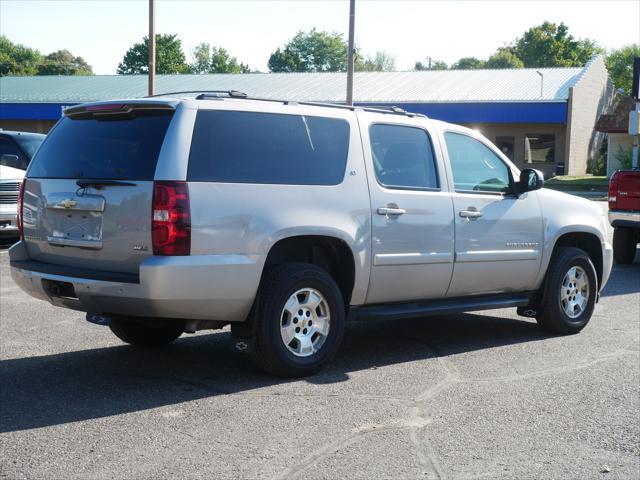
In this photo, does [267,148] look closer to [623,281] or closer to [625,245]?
[623,281]

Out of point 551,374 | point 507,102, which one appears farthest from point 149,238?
point 507,102

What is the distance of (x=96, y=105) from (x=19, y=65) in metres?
114

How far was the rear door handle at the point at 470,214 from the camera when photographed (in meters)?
7.43

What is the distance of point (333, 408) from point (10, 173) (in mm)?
10511

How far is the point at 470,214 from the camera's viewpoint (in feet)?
24.5

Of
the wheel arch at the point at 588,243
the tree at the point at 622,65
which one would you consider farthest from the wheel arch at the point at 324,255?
the tree at the point at 622,65

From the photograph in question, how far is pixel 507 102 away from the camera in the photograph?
46906 mm

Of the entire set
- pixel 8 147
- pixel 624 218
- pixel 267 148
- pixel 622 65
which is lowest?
pixel 624 218

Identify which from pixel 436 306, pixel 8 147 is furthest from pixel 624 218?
pixel 8 147

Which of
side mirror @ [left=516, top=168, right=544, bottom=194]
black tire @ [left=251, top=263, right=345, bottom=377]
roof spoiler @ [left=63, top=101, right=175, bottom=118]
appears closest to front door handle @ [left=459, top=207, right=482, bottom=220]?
side mirror @ [left=516, top=168, right=544, bottom=194]

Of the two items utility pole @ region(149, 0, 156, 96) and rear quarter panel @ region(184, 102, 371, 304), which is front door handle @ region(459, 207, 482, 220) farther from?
utility pole @ region(149, 0, 156, 96)

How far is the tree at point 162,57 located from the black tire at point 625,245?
9878cm

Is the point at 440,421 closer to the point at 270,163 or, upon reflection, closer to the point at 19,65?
the point at 270,163

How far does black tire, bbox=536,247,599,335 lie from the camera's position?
821cm
